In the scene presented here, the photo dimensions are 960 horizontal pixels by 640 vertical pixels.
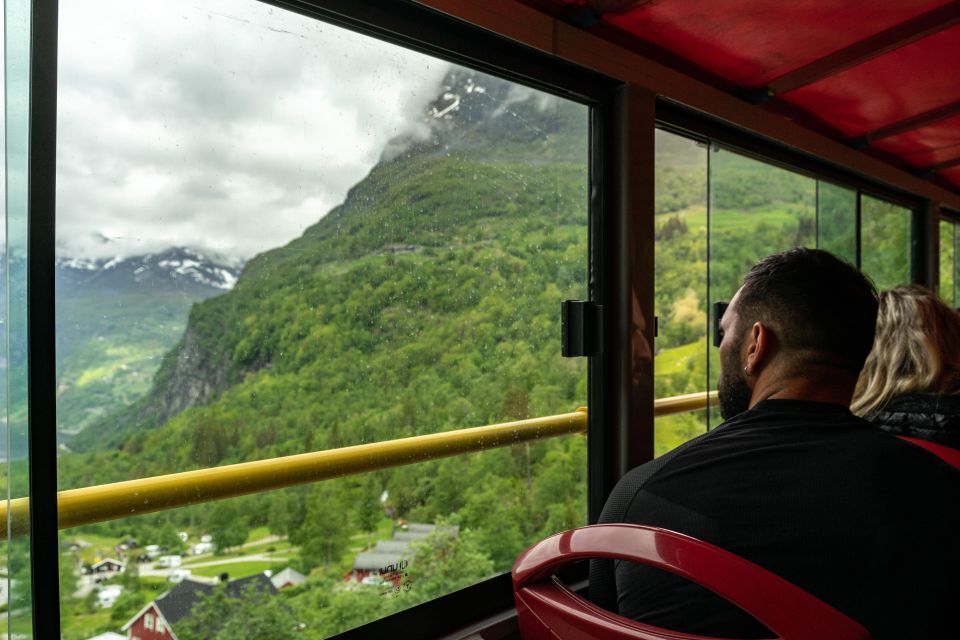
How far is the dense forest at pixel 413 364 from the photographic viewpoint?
198 centimetres

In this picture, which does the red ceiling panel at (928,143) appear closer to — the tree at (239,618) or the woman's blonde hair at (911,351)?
the woman's blonde hair at (911,351)

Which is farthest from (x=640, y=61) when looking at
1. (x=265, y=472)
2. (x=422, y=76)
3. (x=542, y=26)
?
(x=265, y=472)

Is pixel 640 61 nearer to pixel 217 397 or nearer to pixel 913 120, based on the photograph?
pixel 913 120

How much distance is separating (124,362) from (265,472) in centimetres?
45

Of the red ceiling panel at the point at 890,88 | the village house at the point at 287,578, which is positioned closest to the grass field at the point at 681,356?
the red ceiling panel at the point at 890,88

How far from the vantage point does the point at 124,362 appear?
5.39 ft

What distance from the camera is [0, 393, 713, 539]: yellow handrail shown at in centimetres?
129

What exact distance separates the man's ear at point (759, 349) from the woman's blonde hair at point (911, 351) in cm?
89

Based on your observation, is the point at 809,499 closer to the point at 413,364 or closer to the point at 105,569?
the point at 413,364

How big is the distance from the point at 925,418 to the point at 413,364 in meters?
1.50

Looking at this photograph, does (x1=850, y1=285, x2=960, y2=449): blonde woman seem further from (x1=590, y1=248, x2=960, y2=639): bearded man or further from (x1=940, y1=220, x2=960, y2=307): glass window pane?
(x1=940, y1=220, x2=960, y2=307): glass window pane

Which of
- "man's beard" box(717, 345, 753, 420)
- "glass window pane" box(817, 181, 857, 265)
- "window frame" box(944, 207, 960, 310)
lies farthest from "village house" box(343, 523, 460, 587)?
"window frame" box(944, 207, 960, 310)

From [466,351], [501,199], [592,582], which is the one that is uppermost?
[501,199]

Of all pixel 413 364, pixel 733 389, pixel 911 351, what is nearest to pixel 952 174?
pixel 911 351
